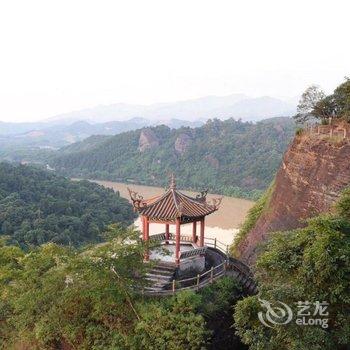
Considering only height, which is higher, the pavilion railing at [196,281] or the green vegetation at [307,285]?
the green vegetation at [307,285]

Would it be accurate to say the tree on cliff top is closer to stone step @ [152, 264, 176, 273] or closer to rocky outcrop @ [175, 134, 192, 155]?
stone step @ [152, 264, 176, 273]

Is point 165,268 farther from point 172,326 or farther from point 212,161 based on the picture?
point 212,161

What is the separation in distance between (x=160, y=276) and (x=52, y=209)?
3195 centimetres

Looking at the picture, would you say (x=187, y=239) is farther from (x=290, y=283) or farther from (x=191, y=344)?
(x=290, y=283)

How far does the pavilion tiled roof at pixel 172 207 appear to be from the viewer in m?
12.6

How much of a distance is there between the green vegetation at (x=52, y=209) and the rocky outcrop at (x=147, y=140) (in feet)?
125

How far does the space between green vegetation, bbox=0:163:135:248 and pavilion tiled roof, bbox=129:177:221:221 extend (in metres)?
18.5

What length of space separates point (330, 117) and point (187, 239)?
9.58 meters

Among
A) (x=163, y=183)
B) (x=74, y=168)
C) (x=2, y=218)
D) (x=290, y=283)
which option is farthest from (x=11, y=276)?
(x=74, y=168)

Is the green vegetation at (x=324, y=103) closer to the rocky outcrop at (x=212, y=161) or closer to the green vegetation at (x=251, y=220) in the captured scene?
the green vegetation at (x=251, y=220)

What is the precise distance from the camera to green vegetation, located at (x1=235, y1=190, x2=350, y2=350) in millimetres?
7648

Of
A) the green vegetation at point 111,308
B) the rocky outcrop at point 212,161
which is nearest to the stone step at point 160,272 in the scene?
the green vegetation at point 111,308

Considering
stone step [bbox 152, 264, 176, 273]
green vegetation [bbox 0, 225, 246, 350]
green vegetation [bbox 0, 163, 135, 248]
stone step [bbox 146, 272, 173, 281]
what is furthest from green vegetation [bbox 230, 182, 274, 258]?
green vegetation [bbox 0, 163, 135, 248]

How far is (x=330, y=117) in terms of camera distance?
19.8 m
